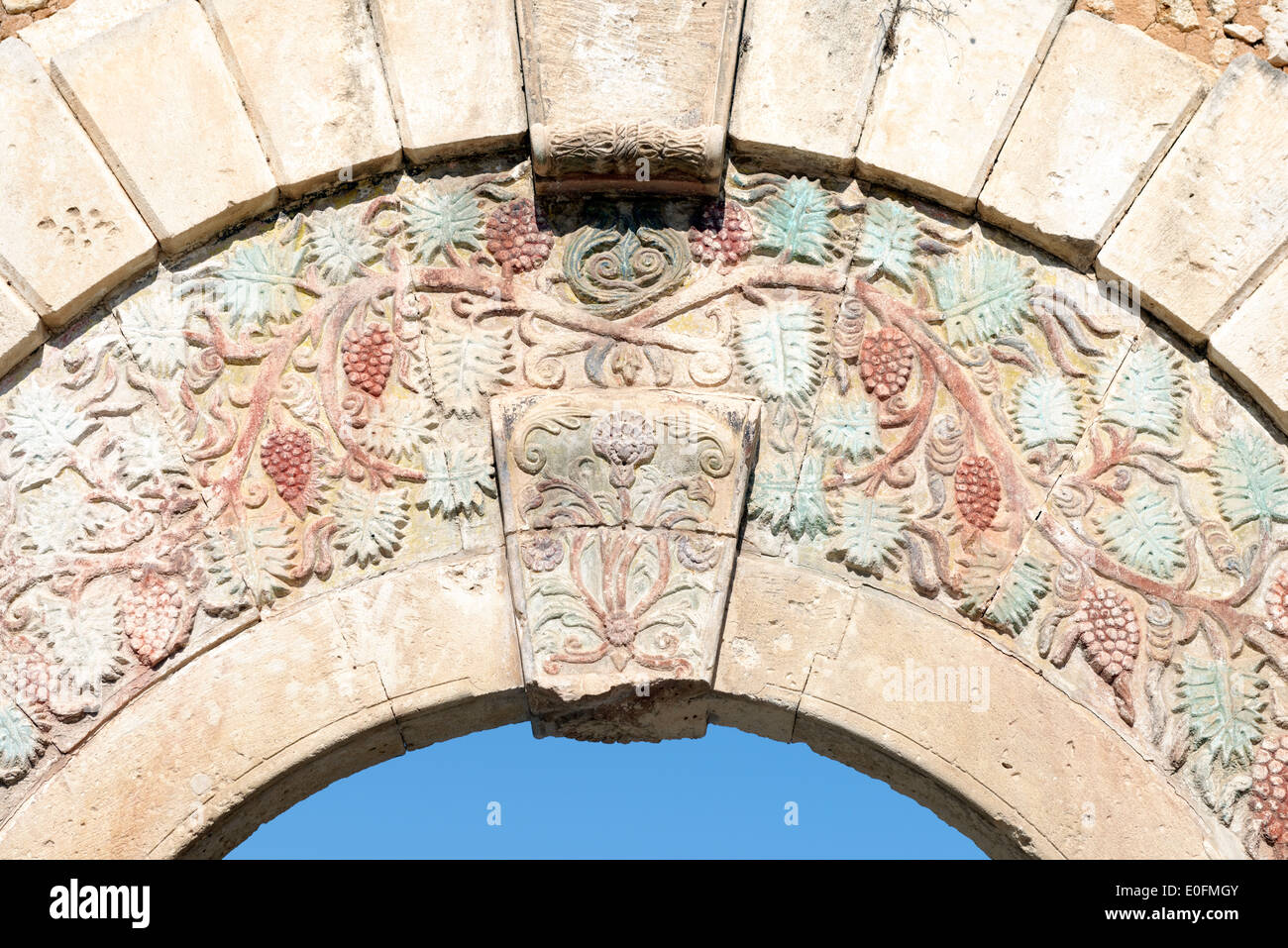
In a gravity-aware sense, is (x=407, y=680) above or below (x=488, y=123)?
below

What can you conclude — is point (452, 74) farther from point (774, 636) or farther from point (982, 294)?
point (774, 636)

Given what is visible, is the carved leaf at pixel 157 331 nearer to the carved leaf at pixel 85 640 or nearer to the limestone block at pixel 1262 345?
the carved leaf at pixel 85 640

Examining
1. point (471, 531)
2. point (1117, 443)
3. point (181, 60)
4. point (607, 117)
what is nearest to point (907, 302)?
point (1117, 443)

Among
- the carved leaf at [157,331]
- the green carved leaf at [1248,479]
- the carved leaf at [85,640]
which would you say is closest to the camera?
the carved leaf at [85,640]

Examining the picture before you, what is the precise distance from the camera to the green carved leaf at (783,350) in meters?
4.00

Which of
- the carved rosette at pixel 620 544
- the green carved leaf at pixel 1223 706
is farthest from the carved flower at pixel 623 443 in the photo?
the green carved leaf at pixel 1223 706

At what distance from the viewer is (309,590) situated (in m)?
3.86

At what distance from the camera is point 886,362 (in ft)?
13.2

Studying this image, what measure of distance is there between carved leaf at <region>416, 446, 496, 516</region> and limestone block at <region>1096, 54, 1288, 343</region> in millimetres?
1505

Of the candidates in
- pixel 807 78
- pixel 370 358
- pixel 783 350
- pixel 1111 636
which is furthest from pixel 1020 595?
Answer: pixel 370 358

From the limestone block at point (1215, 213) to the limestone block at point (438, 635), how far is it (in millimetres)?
1617

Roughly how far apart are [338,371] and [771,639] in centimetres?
117

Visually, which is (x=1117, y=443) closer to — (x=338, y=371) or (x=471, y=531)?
(x=471, y=531)

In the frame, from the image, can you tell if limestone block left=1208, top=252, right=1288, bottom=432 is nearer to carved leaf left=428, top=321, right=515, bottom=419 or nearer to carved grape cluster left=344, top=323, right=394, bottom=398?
carved leaf left=428, top=321, right=515, bottom=419
